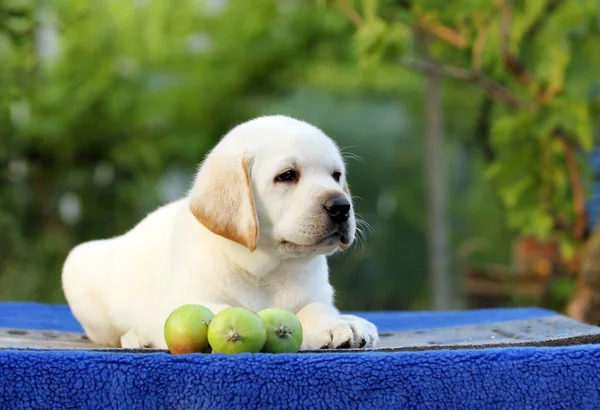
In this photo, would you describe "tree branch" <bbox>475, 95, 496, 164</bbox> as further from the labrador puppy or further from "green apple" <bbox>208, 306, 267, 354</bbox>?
"green apple" <bbox>208, 306, 267, 354</bbox>

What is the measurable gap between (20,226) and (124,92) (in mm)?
1388

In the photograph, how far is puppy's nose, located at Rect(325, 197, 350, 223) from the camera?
239 cm

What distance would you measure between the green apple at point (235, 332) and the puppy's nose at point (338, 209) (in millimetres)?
465

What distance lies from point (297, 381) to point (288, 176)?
0.79m

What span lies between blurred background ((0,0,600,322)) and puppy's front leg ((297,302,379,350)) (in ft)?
11.6

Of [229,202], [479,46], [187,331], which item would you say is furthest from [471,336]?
[479,46]

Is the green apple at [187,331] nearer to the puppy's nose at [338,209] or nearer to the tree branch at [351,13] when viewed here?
the puppy's nose at [338,209]

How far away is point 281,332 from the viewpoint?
213cm

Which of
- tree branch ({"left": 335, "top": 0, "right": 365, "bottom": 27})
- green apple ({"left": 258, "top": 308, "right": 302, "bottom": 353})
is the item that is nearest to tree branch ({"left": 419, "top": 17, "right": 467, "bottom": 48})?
tree branch ({"left": 335, "top": 0, "right": 365, "bottom": 27})

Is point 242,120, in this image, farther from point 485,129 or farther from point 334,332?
point 334,332

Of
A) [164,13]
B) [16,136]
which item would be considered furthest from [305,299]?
[164,13]

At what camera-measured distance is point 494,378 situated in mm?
1881

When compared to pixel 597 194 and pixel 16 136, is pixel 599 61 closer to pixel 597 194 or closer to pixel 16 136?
pixel 597 194

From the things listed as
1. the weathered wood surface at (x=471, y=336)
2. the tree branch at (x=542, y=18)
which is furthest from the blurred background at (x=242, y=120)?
the weathered wood surface at (x=471, y=336)
